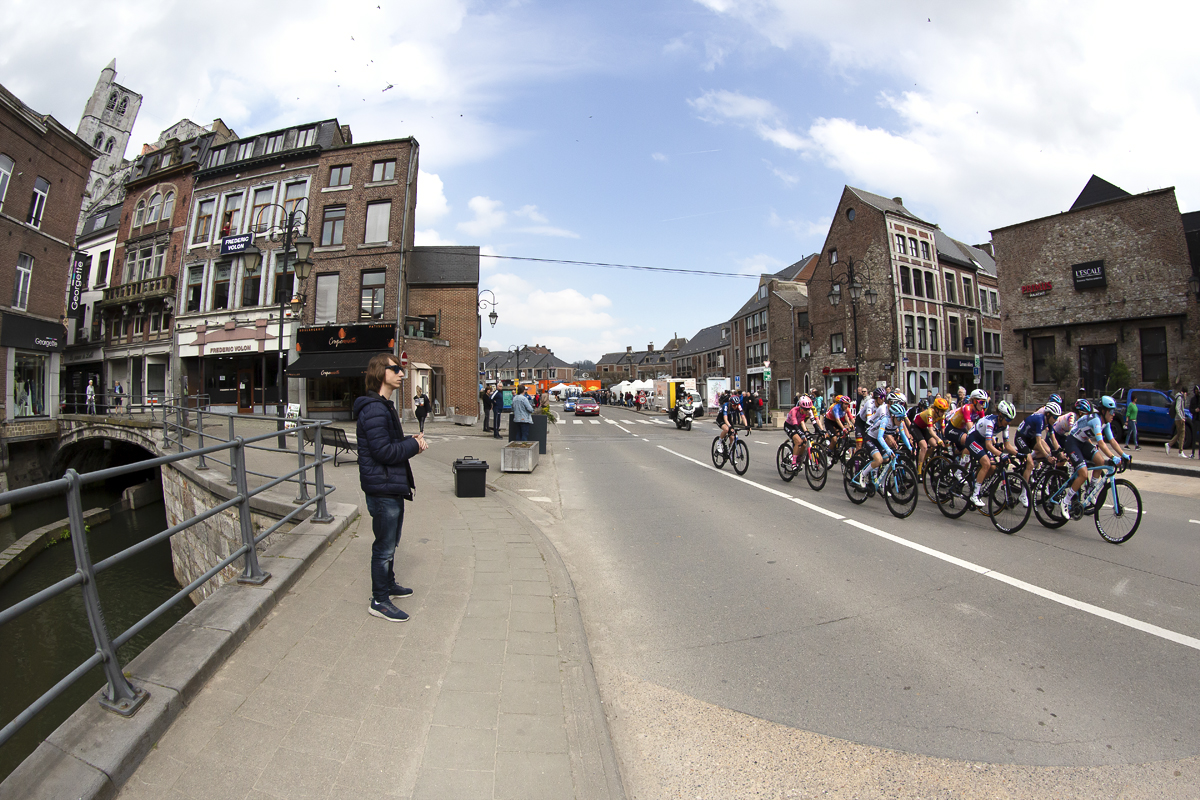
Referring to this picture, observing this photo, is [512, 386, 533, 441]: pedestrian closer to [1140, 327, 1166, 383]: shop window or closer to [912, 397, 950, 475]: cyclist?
[912, 397, 950, 475]: cyclist

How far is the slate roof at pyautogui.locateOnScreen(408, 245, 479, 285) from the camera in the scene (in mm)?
31062

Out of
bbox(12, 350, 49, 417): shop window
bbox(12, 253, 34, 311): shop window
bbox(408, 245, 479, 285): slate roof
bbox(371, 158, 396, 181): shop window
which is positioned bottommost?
bbox(12, 350, 49, 417): shop window

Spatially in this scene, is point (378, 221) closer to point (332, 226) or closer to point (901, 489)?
point (332, 226)

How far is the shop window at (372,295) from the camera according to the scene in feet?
90.6

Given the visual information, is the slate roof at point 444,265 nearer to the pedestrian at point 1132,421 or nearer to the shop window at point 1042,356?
the pedestrian at point 1132,421

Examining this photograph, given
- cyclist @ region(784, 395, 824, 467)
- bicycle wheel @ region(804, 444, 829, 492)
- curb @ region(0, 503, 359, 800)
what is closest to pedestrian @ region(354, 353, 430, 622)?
curb @ region(0, 503, 359, 800)

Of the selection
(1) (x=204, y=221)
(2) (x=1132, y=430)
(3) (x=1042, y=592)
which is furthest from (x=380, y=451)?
(1) (x=204, y=221)

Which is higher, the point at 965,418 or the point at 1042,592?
the point at 965,418

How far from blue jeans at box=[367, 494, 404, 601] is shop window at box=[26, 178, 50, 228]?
90.0ft

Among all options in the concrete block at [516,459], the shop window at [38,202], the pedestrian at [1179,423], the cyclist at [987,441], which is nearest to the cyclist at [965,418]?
the cyclist at [987,441]

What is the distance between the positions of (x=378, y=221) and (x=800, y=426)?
2438 cm

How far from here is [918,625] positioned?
4.29m

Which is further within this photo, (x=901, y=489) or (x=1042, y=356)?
(x=1042, y=356)

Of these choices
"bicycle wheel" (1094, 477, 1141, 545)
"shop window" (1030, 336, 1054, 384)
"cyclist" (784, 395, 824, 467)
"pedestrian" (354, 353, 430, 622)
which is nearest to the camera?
"pedestrian" (354, 353, 430, 622)
